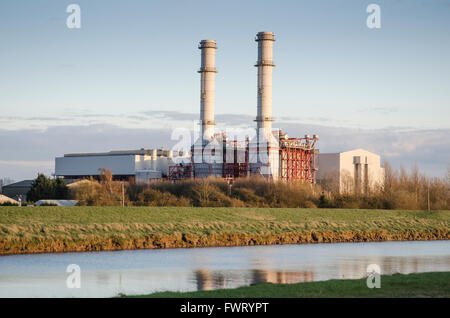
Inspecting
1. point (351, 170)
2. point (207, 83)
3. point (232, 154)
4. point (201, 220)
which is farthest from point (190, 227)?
point (351, 170)

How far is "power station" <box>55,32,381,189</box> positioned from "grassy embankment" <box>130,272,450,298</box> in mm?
43214

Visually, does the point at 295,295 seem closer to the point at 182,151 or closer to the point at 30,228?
the point at 30,228

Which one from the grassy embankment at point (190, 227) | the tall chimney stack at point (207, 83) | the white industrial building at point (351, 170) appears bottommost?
→ the grassy embankment at point (190, 227)

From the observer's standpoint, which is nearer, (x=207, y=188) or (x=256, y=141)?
(x=207, y=188)

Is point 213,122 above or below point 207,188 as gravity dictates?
above

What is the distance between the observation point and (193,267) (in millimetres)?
23984

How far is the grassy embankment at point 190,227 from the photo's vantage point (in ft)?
101

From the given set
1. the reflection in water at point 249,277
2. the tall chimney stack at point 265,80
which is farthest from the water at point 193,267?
the tall chimney stack at point 265,80

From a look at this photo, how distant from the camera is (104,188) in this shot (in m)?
58.6

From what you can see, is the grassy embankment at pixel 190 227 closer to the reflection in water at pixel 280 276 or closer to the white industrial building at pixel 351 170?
the reflection in water at pixel 280 276

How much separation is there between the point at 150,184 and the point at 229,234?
915 inches

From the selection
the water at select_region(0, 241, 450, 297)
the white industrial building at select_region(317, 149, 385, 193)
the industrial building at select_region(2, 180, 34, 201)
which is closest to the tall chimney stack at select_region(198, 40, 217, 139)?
the white industrial building at select_region(317, 149, 385, 193)

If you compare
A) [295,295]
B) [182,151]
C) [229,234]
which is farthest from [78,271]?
[182,151]

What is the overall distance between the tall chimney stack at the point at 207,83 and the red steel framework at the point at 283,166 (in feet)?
13.2
